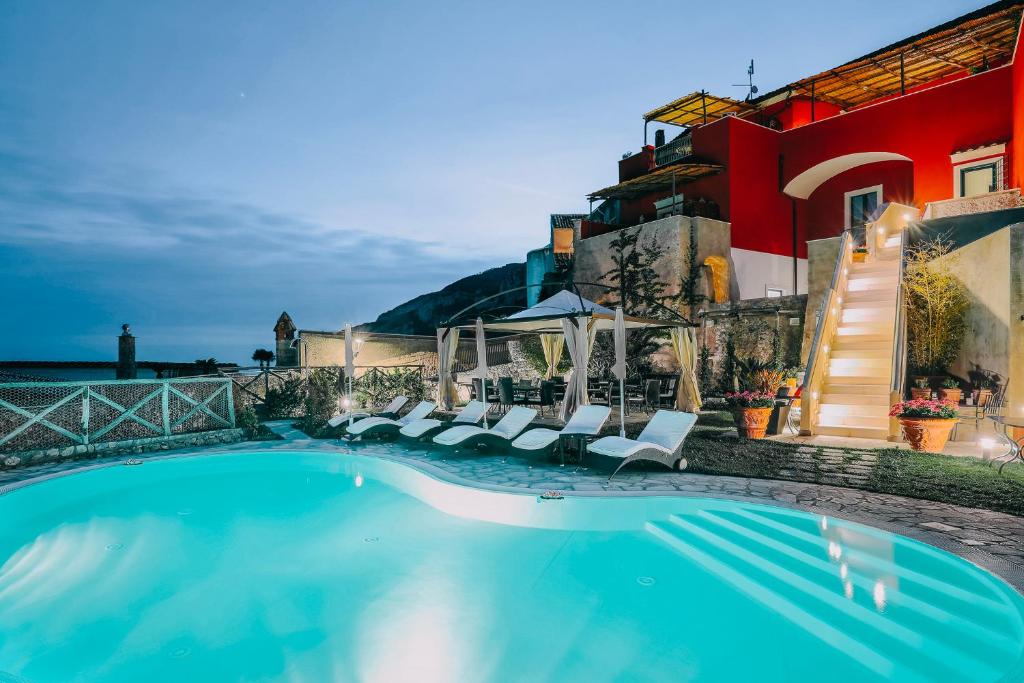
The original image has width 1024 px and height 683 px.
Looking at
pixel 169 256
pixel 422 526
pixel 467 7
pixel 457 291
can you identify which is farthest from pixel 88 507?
pixel 169 256

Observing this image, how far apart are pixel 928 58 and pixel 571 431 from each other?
16316mm

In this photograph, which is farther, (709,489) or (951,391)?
(951,391)

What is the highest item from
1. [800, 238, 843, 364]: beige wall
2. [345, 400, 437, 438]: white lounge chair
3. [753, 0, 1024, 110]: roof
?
[753, 0, 1024, 110]: roof

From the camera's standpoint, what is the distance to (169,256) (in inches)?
2063

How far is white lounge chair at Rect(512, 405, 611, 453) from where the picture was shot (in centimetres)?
739

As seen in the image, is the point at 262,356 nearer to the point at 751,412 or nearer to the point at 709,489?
the point at 751,412

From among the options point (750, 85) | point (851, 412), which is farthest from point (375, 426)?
point (750, 85)

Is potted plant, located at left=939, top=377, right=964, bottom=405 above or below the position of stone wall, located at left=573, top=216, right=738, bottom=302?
below

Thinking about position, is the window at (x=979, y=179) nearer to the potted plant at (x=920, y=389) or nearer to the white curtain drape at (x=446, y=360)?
the potted plant at (x=920, y=389)

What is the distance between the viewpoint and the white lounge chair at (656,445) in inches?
254

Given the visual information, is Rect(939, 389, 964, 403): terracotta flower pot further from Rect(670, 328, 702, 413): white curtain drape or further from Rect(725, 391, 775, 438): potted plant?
Rect(670, 328, 702, 413): white curtain drape

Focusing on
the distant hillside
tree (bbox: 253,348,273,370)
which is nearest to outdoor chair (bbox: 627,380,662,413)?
tree (bbox: 253,348,273,370)

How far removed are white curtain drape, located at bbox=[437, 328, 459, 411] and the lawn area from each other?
17.2ft

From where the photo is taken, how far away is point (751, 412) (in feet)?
28.5
